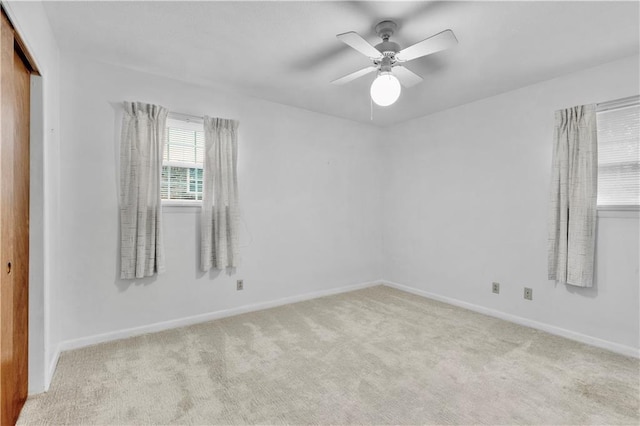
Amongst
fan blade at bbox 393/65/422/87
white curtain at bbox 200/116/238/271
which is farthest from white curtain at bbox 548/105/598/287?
white curtain at bbox 200/116/238/271

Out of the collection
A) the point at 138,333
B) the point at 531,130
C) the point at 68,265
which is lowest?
the point at 138,333

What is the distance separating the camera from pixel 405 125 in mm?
4625

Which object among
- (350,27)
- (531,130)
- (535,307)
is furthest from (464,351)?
(350,27)

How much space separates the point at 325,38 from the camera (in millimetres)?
2375

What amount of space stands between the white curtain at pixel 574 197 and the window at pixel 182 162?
3.51 m

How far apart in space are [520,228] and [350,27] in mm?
2660

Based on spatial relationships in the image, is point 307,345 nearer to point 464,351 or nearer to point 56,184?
point 464,351

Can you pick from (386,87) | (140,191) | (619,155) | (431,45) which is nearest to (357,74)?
(386,87)

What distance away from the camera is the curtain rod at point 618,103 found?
2.65 meters

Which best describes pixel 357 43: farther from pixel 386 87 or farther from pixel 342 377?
pixel 342 377

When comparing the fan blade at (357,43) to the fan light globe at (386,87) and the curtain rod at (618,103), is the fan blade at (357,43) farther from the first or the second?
the curtain rod at (618,103)

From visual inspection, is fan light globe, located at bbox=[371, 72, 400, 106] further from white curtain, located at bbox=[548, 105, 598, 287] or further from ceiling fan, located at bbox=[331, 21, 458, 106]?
white curtain, located at bbox=[548, 105, 598, 287]

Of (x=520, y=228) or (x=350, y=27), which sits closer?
(x=350, y=27)

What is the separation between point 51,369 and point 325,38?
3.07 meters
